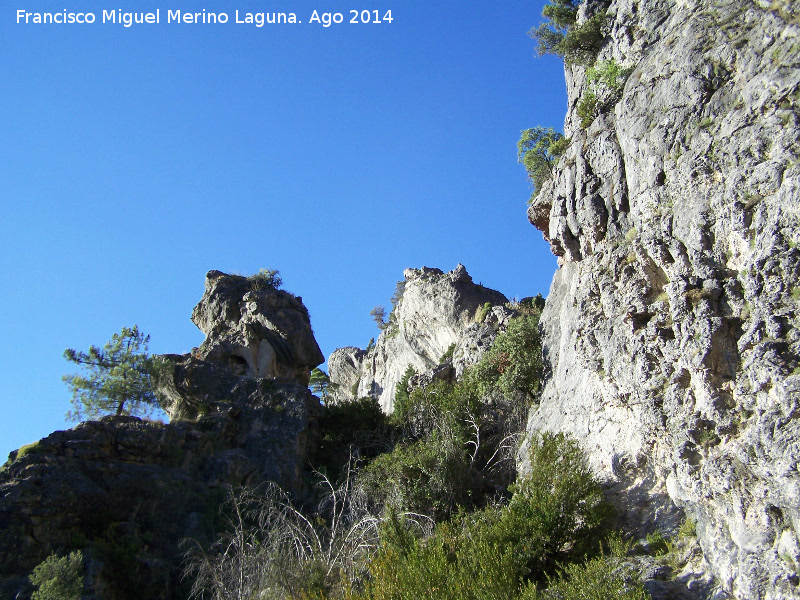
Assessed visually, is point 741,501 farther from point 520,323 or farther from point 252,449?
point 252,449

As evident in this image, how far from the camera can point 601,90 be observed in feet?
71.7

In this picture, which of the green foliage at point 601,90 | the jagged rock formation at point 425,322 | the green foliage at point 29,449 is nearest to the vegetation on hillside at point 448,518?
the green foliage at point 29,449

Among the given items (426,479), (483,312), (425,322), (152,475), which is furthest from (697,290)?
(425,322)

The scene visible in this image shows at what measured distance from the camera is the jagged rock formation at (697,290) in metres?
12.0

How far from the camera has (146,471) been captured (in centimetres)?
2153

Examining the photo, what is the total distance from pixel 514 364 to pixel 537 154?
832 centimetres

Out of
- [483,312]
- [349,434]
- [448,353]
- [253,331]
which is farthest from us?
[448,353]

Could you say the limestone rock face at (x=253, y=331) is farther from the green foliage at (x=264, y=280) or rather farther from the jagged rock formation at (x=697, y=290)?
the jagged rock formation at (x=697, y=290)

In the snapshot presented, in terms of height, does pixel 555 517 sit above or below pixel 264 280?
below

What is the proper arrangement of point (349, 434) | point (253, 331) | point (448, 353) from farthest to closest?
1. point (448, 353)
2. point (253, 331)
3. point (349, 434)

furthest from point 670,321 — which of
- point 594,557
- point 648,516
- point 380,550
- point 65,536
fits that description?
point 65,536

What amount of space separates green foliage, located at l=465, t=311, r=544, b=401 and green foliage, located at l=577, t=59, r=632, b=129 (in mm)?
7151

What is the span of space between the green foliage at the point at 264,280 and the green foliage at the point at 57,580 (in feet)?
68.1

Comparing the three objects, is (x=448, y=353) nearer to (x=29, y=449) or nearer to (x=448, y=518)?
(x=448, y=518)
